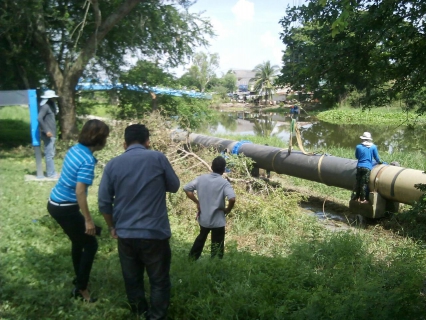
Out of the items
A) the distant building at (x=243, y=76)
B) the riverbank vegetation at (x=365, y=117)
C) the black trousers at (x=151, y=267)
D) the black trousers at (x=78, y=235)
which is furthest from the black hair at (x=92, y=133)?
the distant building at (x=243, y=76)

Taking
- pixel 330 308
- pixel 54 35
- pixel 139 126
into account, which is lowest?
pixel 330 308

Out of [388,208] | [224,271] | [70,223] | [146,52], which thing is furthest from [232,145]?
[70,223]

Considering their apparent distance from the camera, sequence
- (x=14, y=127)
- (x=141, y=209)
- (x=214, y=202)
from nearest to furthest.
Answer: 1. (x=141, y=209)
2. (x=214, y=202)
3. (x=14, y=127)

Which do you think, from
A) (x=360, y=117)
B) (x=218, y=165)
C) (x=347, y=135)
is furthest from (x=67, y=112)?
(x=360, y=117)

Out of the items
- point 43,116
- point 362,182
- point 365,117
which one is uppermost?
point 43,116

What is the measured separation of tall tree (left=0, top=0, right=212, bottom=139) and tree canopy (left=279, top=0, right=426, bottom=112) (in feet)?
31.2

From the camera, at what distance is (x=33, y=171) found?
33.6 feet

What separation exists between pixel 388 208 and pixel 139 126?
7165mm

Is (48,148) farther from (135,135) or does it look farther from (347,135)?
(347,135)

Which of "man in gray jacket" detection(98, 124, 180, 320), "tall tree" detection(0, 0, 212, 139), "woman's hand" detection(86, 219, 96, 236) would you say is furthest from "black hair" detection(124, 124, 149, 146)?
"tall tree" detection(0, 0, 212, 139)

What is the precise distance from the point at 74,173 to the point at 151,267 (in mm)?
1022

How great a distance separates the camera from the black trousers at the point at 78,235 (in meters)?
4.11

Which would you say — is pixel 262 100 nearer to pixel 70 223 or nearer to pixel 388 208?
pixel 388 208

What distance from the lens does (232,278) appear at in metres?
4.70
